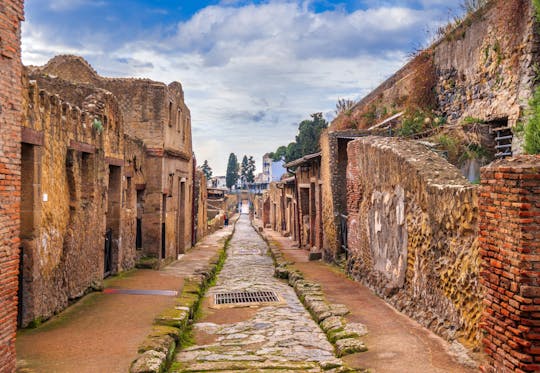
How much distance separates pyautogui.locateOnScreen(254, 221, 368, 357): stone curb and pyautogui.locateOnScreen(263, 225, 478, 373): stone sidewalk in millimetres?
122

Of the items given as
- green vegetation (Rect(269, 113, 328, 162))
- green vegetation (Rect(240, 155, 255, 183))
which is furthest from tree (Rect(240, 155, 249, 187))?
green vegetation (Rect(269, 113, 328, 162))

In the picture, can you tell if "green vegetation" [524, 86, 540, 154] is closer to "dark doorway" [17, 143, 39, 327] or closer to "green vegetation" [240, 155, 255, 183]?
"dark doorway" [17, 143, 39, 327]

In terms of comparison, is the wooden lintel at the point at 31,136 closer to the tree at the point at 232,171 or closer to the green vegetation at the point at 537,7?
the green vegetation at the point at 537,7

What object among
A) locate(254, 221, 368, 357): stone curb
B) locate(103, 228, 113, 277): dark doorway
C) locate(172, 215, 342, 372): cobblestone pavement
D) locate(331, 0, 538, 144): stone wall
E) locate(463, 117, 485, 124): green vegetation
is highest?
locate(331, 0, 538, 144): stone wall

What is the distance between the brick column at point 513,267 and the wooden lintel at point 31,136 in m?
5.76

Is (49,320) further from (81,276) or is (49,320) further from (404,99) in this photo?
(404,99)

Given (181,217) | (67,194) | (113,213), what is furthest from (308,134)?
(67,194)

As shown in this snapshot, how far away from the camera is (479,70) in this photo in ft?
45.3

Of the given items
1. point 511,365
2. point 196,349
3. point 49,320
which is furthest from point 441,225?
point 49,320

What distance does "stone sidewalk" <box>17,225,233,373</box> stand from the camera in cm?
565

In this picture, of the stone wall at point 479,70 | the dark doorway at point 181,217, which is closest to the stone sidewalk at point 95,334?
the dark doorway at point 181,217

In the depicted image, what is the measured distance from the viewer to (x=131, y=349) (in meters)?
6.18

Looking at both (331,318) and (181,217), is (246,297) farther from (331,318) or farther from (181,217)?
(181,217)

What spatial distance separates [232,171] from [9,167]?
10009 cm
